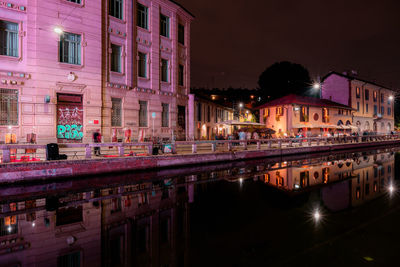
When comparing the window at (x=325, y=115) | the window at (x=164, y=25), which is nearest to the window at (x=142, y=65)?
the window at (x=164, y=25)

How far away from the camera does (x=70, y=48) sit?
15.8m

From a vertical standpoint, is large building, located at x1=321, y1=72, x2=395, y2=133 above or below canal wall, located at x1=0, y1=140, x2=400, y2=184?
above

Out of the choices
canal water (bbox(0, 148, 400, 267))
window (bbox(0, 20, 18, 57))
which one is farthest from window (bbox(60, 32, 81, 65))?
canal water (bbox(0, 148, 400, 267))

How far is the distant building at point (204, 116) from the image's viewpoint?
24.0 meters

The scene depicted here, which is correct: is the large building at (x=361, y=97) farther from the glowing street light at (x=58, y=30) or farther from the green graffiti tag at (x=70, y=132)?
the glowing street light at (x=58, y=30)

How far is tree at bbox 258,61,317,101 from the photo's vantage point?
64.9m

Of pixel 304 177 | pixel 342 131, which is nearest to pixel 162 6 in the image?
pixel 304 177

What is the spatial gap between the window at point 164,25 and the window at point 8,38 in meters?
11.3

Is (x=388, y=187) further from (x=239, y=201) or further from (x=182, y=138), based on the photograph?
(x=182, y=138)

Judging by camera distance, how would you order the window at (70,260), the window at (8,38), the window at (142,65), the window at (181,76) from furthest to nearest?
the window at (181,76) → the window at (142,65) → the window at (8,38) → the window at (70,260)

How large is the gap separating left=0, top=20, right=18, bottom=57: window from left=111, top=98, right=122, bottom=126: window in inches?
254

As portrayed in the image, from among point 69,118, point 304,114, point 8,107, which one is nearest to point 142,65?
point 69,118

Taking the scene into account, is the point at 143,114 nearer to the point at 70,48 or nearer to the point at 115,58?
the point at 115,58

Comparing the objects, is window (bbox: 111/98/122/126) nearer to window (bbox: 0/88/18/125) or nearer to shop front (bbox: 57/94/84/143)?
shop front (bbox: 57/94/84/143)
